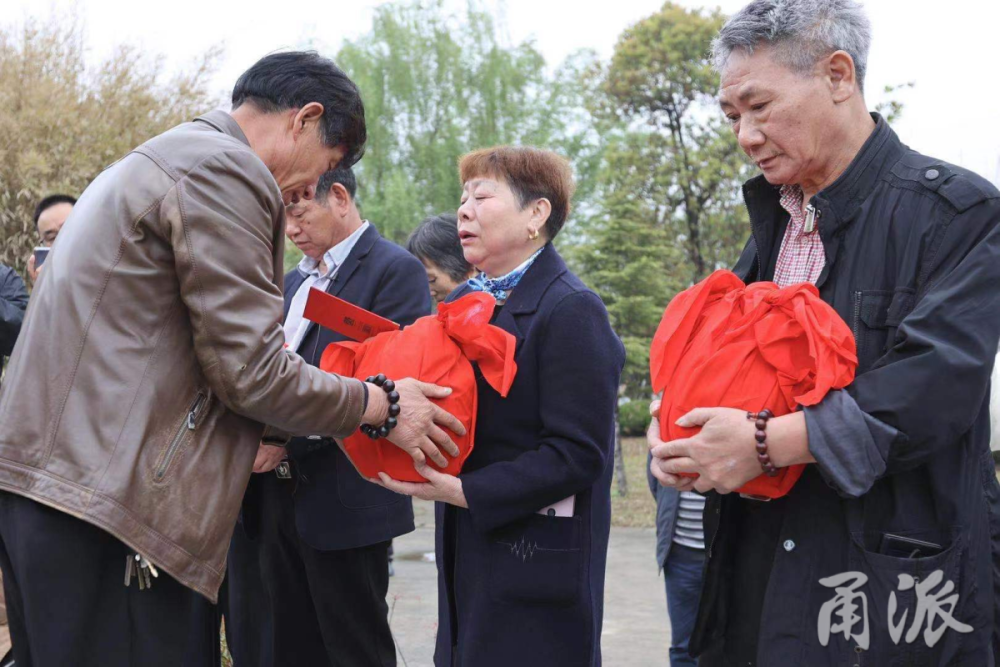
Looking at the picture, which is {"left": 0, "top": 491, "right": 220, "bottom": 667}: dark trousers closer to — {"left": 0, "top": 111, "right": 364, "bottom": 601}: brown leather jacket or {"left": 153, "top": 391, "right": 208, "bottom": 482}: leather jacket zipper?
{"left": 0, "top": 111, "right": 364, "bottom": 601}: brown leather jacket

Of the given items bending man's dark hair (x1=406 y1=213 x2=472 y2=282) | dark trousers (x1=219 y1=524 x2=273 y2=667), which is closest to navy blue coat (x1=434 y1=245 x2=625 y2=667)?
dark trousers (x1=219 y1=524 x2=273 y2=667)

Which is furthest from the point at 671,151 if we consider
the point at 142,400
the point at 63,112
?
the point at 142,400

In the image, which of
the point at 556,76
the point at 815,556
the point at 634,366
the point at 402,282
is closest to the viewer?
the point at 815,556

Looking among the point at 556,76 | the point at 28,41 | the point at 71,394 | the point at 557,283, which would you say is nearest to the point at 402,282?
the point at 557,283

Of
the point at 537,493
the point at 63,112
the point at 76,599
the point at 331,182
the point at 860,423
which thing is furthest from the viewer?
the point at 63,112

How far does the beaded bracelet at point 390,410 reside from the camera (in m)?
2.63

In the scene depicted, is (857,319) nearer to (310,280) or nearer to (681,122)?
(310,280)

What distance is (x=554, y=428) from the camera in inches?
110

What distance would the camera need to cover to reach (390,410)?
2631mm

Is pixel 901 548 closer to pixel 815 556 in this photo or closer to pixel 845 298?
pixel 815 556

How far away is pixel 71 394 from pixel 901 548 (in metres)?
1.85

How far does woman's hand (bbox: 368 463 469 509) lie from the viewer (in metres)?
2.75

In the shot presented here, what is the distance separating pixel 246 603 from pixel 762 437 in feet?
9.02

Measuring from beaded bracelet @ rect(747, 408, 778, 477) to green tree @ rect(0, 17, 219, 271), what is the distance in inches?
327
